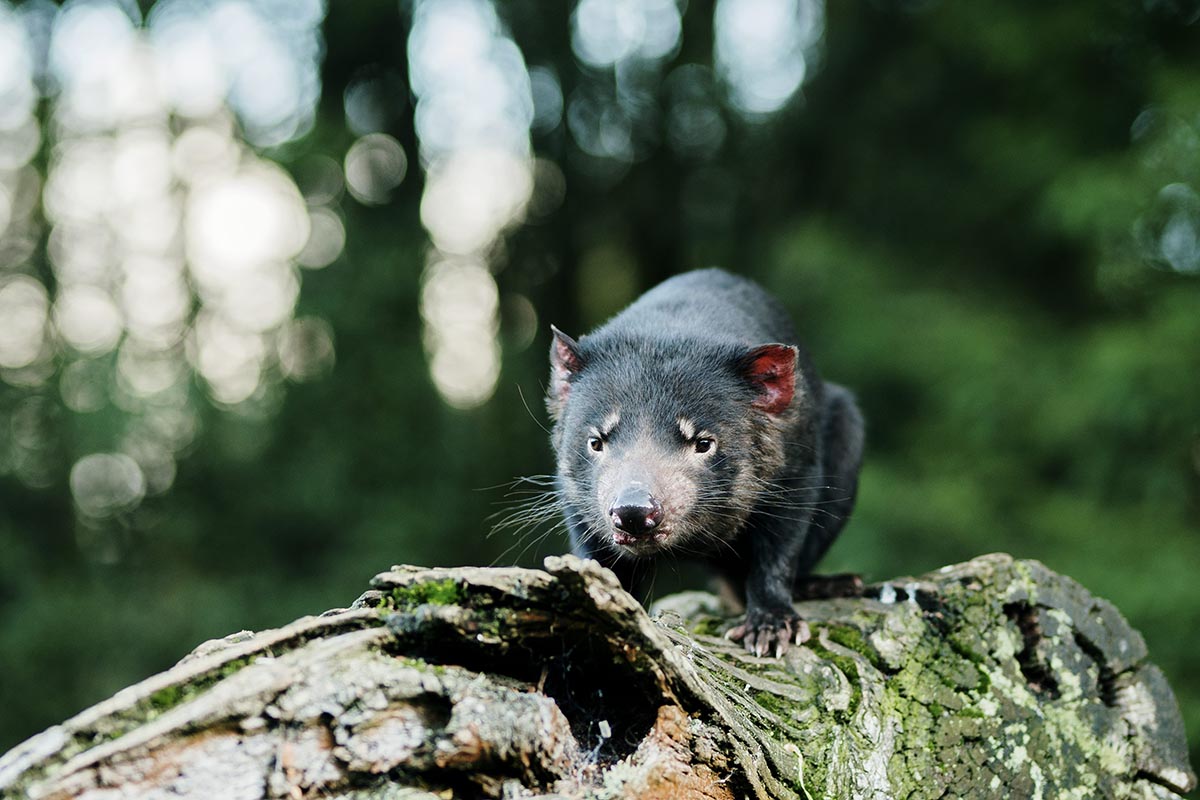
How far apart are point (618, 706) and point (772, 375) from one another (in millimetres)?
1803

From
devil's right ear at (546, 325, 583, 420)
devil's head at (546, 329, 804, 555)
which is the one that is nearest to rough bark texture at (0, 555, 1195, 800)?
devil's head at (546, 329, 804, 555)

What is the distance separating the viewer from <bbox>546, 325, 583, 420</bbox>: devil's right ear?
14.1 feet

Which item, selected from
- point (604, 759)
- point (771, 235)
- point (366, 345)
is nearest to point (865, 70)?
point (771, 235)

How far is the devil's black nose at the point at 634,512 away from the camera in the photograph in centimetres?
342

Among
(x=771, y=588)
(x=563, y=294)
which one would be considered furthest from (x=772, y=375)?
(x=563, y=294)

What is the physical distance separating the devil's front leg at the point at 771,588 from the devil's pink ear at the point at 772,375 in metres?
0.49

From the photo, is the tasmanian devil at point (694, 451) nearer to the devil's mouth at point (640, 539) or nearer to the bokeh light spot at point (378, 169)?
the devil's mouth at point (640, 539)

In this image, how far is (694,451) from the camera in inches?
156

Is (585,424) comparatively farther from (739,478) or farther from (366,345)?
(366,345)

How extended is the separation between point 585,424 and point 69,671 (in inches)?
347

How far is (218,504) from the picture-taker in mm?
11328

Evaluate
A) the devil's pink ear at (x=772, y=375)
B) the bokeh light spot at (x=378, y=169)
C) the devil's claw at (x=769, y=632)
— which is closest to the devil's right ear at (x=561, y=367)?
the devil's pink ear at (x=772, y=375)

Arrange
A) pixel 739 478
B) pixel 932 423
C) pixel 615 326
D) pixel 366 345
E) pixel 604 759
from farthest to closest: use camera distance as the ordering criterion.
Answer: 1. pixel 366 345
2. pixel 932 423
3. pixel 615 326
4. pixel 739 478
5. pixel 604 759

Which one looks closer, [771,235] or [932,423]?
[932,423]
